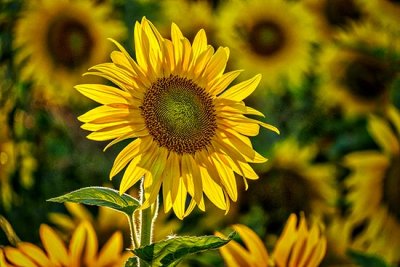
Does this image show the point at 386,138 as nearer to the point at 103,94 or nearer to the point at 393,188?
the point at 393,188

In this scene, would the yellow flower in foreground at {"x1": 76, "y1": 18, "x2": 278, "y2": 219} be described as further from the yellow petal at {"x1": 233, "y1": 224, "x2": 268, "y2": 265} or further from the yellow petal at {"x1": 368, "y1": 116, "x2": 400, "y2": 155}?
the yellow petal at {"x1": 368, "y1": 116, "x2": 400, "y2": 155}

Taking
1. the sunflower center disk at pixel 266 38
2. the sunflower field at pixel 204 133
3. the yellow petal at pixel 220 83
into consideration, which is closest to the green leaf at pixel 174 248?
A: the sunflower field at pixel 204 133

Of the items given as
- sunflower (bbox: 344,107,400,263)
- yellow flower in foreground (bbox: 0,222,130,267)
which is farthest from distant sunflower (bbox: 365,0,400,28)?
yellow flower in foreground (bbox: 0,222,130,267)

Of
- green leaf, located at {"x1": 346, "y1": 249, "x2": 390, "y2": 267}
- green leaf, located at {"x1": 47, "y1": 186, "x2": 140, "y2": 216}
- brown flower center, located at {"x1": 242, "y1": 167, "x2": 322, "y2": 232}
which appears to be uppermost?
green leaf, located at {"x1": 47, "y1": 186, "x2": 140, "y2": 216}

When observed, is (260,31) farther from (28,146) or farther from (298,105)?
(28,146)

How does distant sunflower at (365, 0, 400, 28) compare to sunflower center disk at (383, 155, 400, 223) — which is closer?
sunflower center disk at (383, 155, 400, 223)

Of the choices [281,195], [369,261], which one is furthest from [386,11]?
[369,261]

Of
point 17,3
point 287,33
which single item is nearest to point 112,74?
point 17,3

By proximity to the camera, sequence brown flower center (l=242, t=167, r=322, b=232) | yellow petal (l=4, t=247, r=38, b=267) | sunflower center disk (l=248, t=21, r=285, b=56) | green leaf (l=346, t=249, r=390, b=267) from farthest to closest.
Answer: sunflower center disk (l=248, t=21, r=285, b=56) < brown flower center (l=242, t=167, r=322, b=232) < green leaf (l=346, t=249, r=390, b=267) < yellow petal (l=4, t=247, r=38, b=267)
